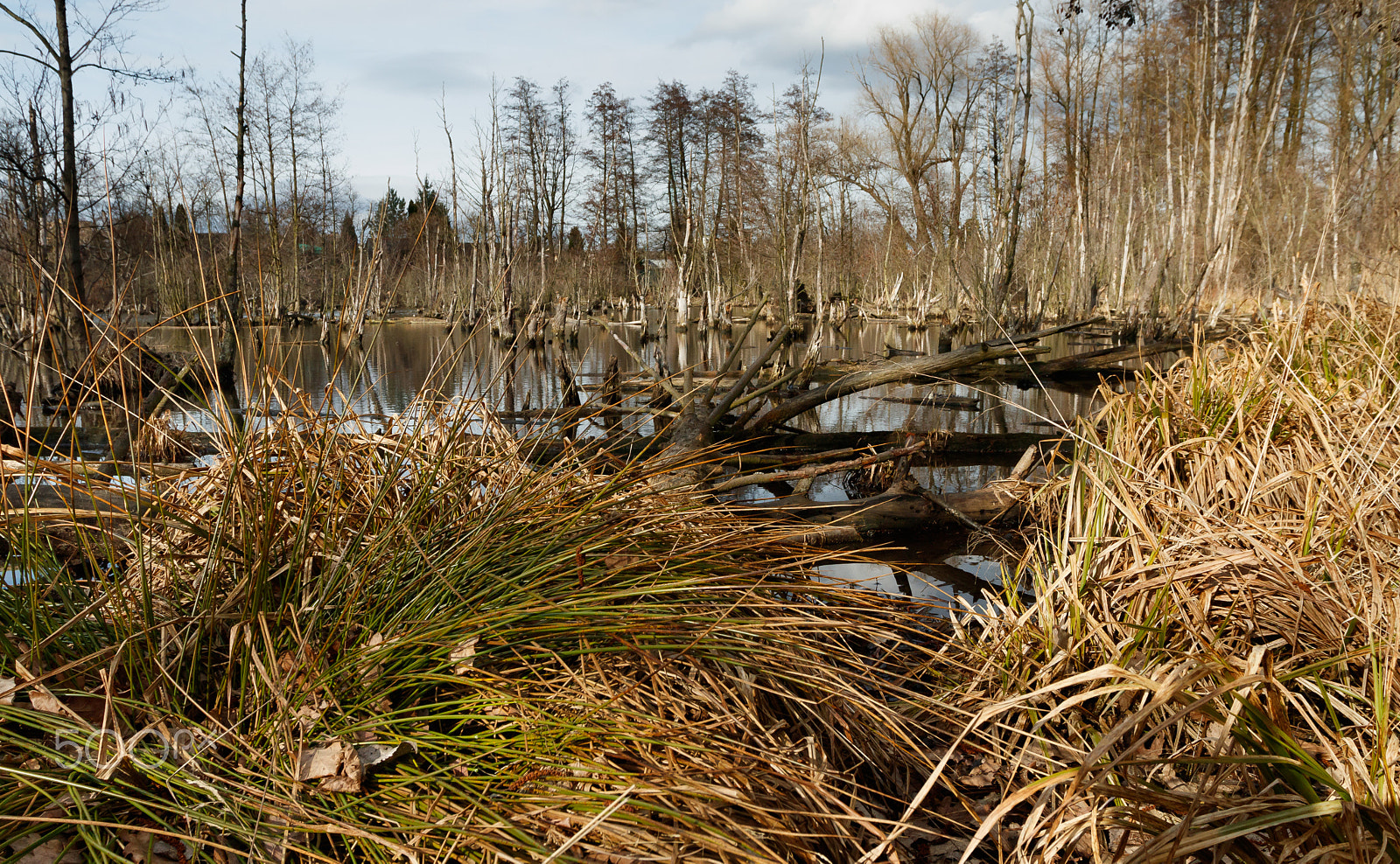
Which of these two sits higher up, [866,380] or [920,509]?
[866,380]

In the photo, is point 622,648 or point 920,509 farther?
point 920,509

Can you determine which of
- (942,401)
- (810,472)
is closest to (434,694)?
(810,472)

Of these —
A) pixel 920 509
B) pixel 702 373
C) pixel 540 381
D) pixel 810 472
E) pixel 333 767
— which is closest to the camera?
pixel 333 767

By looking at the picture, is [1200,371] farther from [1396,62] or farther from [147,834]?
[1396,62]

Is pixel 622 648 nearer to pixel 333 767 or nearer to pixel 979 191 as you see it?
pixel 333 767

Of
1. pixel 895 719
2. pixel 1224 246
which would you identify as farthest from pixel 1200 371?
pixel 1224 246

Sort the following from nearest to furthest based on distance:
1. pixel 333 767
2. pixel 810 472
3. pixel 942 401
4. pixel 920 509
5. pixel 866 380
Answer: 1. pixel 333 767
2. pixel 810 472
3. pixel 920 509
4. pixel 866 380
5. pixel 942 401

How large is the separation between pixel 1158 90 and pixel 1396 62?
12.7 m

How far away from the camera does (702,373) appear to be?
12.3 metres

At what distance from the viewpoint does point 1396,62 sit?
10508 mm

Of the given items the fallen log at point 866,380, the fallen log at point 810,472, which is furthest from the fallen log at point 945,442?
the fallen log at point 810,472

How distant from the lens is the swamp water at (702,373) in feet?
6.79
